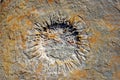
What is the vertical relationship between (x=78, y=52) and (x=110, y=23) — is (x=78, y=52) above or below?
below

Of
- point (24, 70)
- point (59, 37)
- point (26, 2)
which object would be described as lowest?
point (24, 70)

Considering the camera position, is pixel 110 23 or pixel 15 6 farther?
pixel 15 6

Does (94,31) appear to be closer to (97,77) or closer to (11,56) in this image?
(97,77)

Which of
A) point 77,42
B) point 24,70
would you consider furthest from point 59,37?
point 24,70
